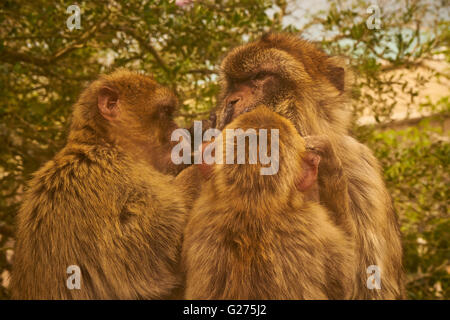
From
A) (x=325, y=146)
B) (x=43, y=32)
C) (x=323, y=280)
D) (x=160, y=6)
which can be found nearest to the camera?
(x=323, y=280)

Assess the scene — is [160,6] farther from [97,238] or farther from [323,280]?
[323,280]

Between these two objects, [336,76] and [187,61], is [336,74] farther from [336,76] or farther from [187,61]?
[187,61]

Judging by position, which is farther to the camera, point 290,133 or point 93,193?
point 93,193

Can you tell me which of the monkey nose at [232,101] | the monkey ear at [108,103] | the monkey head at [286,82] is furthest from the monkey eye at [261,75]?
the monkey ear at [108,103]

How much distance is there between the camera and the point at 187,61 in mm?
3277

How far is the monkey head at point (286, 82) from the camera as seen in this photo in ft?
6.12

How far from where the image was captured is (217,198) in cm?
141

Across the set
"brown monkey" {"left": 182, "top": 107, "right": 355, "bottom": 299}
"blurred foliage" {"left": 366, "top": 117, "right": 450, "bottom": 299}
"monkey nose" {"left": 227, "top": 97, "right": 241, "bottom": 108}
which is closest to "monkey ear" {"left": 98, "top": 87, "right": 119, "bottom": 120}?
"monkey nose" {"left": 227, "top": 97, "right": 241, "bottom": 108}

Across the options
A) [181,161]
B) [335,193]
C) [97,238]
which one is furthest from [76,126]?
[335,193]

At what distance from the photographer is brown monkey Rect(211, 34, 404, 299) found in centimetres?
176

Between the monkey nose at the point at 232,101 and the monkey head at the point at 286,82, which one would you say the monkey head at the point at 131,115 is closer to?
the monkey head at the point at 286,82

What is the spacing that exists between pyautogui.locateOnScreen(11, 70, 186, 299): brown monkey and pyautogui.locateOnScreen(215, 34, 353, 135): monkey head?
0.44 m

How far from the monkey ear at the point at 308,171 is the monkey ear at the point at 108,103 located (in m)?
1.12

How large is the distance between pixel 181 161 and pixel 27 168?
1.47m
